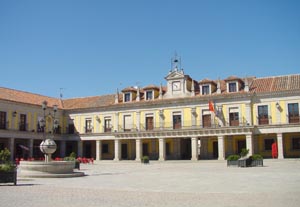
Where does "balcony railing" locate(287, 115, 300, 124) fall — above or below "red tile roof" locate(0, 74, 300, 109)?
below

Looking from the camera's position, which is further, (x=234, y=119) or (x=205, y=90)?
(x=205, y=90)

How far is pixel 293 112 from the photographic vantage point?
3441cm

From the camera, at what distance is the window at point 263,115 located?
117ft

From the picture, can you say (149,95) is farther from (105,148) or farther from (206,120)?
(105,148)

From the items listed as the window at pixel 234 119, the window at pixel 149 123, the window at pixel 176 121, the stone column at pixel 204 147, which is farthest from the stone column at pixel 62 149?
the window at pixel 234 119

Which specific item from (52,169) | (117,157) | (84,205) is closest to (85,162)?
(117,157)

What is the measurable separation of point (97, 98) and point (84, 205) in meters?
39.5

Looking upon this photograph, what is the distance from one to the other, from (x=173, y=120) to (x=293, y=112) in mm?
12313

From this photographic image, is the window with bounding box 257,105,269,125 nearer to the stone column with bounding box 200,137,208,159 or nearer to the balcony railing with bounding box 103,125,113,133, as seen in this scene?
the stone column with bounding box 200,137,208,159

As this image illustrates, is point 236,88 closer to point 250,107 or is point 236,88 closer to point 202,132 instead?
point 250,107

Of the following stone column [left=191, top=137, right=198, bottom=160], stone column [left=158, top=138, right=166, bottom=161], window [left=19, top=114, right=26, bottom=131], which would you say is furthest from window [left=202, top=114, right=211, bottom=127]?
window [left=19, top=114, right=26, bottom=131]

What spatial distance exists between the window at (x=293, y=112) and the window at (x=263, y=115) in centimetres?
213

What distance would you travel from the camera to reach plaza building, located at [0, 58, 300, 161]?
117ft

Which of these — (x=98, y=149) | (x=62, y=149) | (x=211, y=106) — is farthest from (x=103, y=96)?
(x=211, y=106)
